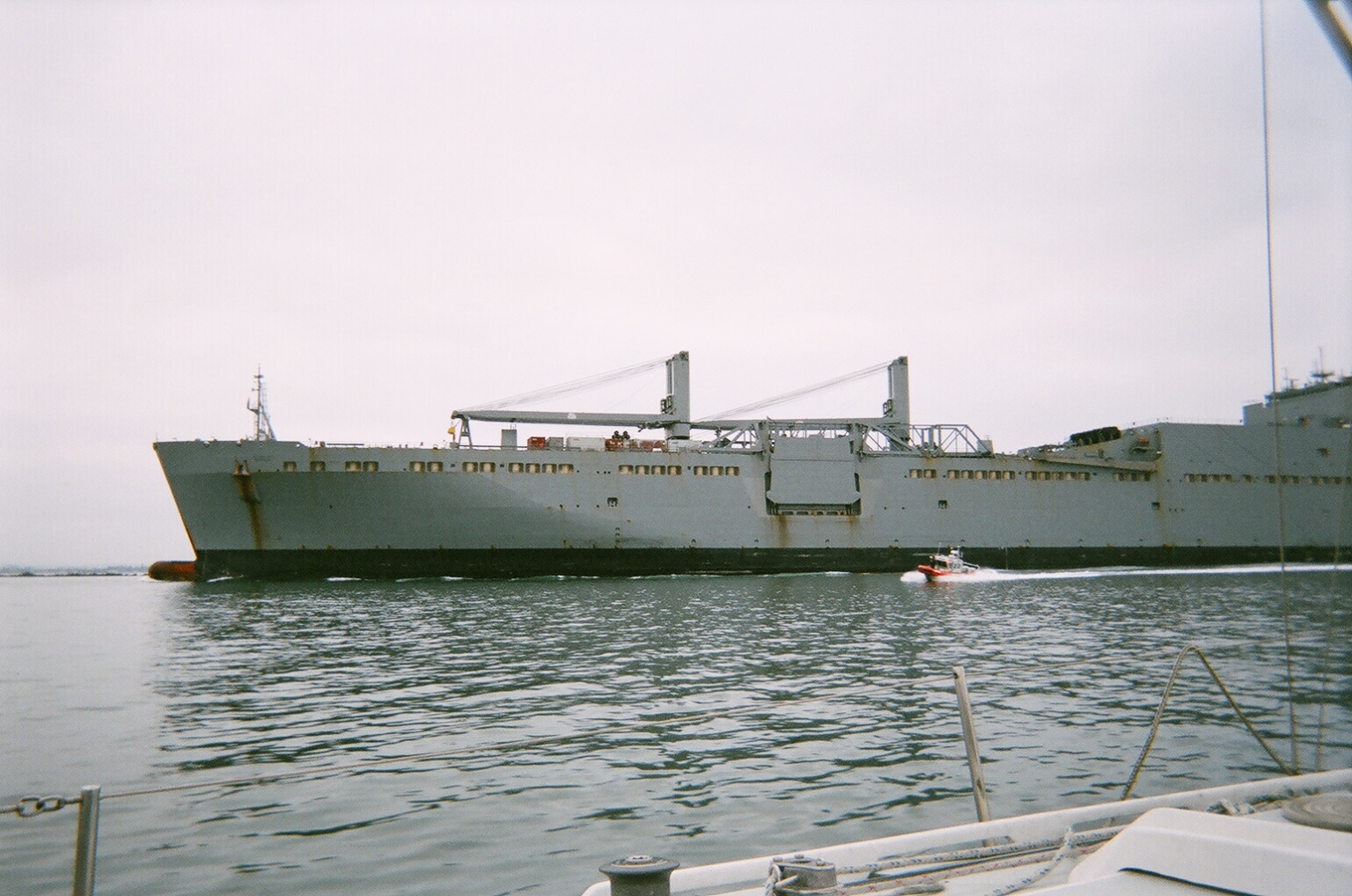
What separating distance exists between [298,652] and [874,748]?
1198cm

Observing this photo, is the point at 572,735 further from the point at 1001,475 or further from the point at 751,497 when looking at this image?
the point at 1001,475

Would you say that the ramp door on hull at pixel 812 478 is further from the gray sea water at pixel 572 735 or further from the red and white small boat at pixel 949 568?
the gray sea water at pixel 572 735

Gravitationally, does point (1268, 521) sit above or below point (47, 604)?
above

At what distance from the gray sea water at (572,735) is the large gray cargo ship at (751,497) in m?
16.1

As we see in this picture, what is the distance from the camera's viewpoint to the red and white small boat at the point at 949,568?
36844 mm

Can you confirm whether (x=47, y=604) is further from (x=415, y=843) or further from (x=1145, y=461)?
(x=1145, y=461)

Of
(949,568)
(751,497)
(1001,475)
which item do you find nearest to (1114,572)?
(1001,475)

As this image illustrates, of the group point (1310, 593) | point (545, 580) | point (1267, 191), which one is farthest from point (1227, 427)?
point (1267, 191)

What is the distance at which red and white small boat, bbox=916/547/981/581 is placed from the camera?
1451 inches

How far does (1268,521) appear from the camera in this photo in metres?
47.1

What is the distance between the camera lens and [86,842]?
2605 mm

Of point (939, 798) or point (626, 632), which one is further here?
point (626, 632)

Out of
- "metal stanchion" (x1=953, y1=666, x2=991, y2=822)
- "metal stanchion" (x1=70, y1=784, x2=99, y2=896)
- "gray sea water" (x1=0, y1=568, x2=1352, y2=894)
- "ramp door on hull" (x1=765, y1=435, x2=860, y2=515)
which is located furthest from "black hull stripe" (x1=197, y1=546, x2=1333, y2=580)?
"metal stanchion" (x1=70, y1=784, x2=99, y2=896)

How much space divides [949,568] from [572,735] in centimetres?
3687
